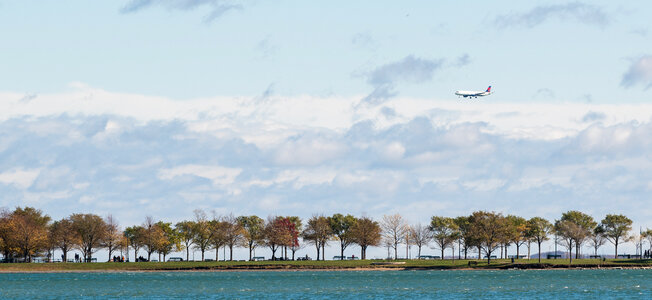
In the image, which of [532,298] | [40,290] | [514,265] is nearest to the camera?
[532,298]

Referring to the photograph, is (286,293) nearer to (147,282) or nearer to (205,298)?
(205,298)

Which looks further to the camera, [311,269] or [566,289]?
[311,269]

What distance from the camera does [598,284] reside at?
134500 mm

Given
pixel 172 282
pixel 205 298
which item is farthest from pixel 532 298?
pixel 172 282

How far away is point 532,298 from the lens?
104 m

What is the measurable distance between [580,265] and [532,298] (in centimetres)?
9624

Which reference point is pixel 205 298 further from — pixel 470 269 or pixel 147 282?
pixel 470 269

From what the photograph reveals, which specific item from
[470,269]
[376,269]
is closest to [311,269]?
[376,269]

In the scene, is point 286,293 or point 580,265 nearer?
point 286,293

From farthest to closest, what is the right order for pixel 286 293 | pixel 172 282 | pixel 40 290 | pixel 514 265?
pixel 514 265, pixel 172 282, pixel 40 290, pixel 286 293

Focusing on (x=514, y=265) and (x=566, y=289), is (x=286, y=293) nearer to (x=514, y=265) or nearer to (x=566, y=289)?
(x=566, y=289)

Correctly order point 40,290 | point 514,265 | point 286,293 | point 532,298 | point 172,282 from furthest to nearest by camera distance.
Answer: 1. point 514,265
2. point 172,282
3. point 40,290
4. point 286,293
5. point 532,298

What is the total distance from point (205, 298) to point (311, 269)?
90.4 meters

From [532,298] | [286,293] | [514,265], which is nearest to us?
[532,298]
